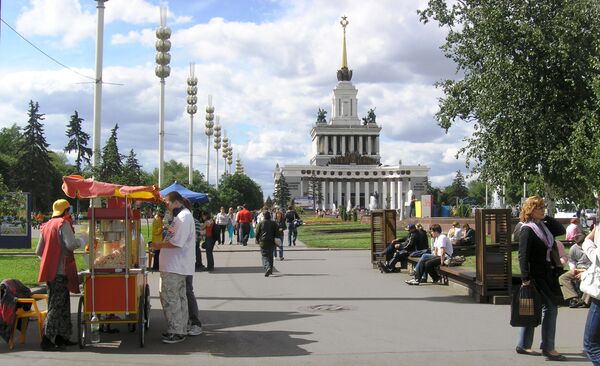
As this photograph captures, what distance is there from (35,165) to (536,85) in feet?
219

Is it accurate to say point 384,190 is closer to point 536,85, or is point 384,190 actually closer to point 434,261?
point 536,85

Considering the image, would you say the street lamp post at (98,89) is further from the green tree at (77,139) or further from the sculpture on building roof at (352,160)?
the sculpture on building roof at (352,160)

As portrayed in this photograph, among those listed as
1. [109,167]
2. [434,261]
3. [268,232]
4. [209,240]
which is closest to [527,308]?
[434,261]

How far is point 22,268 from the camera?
19.0m

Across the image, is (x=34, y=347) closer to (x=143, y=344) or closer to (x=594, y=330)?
(x=143, y=344)

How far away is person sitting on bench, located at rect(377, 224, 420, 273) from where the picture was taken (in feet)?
61.3

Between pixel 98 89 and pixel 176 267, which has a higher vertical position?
pixel 98 89

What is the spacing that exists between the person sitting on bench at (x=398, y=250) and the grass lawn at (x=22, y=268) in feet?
27.2

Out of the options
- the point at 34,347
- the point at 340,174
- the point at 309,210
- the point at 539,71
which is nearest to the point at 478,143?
the point at 539,71

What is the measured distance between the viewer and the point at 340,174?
167625mm

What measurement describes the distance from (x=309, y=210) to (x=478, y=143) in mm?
110965

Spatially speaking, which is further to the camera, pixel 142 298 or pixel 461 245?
pixel 461 245

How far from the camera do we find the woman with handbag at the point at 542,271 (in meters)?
7.96

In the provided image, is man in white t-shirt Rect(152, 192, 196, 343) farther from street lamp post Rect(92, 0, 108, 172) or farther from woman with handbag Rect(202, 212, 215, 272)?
street lamp post Rect(92, 0, 108, 172)
